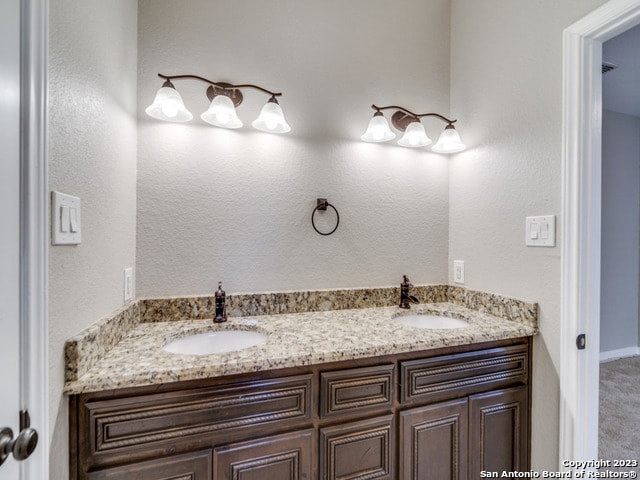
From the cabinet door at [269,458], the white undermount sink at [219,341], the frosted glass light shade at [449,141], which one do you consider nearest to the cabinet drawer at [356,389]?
Answer: the cabinet door at [269,458]

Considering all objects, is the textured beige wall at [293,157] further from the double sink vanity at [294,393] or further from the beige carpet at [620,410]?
the beige carpet at [620,410]

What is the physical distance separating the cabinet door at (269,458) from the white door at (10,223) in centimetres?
49

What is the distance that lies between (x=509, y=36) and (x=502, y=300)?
1259 millimetres

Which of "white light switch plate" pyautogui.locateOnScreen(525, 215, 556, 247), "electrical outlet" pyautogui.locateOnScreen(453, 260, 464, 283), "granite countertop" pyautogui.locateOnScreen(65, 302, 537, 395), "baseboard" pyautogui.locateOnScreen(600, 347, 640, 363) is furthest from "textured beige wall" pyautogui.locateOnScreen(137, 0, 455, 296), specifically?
"baseboard" pyautogui.locateOnScreen(600, 347, 640, 363)

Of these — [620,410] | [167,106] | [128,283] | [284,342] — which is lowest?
[620,410]

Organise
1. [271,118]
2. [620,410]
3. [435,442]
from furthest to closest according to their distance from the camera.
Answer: [620,410], [271,118], [435,442]

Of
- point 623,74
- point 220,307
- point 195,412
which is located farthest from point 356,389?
point 623,74

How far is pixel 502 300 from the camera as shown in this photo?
57.2 inches

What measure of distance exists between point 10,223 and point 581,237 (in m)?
1.69

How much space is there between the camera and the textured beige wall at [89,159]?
0.73 meters

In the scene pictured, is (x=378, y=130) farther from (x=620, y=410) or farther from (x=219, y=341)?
(x=620, y=410)

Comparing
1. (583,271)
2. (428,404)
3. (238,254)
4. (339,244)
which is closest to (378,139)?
(339,244)

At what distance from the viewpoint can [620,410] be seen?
2.16 m

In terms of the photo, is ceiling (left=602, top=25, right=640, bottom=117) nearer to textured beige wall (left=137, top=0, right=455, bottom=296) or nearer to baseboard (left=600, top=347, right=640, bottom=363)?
textured beige wall (left=137, top=0, right=455, bottom=296)
